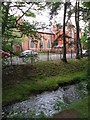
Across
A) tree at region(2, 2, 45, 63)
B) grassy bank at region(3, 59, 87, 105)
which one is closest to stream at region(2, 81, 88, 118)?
grassy bank at region(3, 59, 87, 105)

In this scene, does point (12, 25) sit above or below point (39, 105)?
above

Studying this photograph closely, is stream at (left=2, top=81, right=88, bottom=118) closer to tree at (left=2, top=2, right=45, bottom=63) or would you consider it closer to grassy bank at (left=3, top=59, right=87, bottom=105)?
grassy bank at (left=3, top=59, right=87, bottom=105)

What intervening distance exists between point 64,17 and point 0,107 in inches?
440

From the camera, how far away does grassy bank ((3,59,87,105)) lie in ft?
32.5

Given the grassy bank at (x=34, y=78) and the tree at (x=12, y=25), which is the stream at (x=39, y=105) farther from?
the tree at (x=12, y=25)

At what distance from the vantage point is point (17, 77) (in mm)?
11906

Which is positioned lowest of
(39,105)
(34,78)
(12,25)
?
(39,105)

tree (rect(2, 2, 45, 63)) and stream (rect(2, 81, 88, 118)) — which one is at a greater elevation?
tree (rect(2, 2, 45, 63))

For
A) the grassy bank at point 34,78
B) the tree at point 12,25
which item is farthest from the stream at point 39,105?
the tree at point 12,25

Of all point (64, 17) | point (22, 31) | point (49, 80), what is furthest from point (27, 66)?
point (64, 17)

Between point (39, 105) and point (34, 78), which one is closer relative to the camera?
point (39, 105)

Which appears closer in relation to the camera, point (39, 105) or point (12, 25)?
point (39, 105)

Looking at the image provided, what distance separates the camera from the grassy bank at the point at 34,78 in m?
9.91

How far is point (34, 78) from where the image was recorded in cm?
1253
